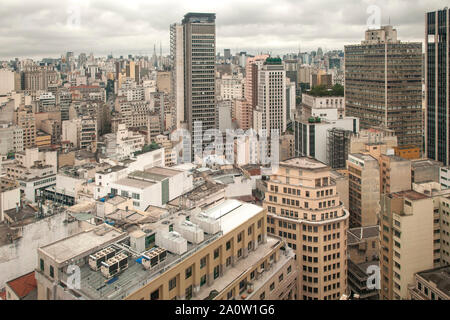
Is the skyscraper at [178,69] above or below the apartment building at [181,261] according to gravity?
above

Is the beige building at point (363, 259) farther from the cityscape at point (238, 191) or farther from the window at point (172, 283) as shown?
the window at point (172, 283)

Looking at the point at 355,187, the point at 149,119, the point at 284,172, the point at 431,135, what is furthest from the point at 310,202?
the point at 149,119

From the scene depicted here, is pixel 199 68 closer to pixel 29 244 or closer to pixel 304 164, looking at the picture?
pixel 304 164

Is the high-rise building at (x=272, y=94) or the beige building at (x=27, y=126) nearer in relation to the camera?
the beige building at (x=27, y=126)

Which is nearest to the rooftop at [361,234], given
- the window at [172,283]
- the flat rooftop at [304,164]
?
the flat rooftop at [304,164]

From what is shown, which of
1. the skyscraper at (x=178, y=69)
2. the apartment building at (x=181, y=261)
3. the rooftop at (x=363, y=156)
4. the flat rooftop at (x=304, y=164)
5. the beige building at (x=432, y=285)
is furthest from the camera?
the skyscraper at (x=178, y=69)

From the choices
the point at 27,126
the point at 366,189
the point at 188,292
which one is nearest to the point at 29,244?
the point at 188,292

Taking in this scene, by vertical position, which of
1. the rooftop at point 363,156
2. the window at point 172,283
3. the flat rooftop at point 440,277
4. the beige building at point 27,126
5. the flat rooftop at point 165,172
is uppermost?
the beige building at point 27,126
